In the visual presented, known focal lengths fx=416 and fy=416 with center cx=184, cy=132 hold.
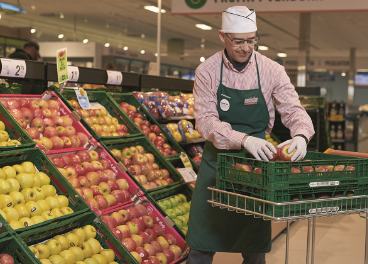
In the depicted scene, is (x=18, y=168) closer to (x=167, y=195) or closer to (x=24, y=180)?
(x=24, y=180)

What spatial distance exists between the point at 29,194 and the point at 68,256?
1.31ft

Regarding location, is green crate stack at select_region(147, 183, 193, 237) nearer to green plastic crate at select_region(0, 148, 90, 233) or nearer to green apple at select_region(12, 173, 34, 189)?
green plastic crate at select_region(0, 148, 90, 233)

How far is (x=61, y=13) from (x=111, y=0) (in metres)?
2.80

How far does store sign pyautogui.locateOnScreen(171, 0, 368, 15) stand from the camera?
5.59m

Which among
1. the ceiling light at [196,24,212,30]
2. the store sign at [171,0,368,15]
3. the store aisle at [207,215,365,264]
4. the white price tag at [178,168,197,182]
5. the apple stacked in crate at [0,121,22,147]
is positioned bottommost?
the store aisle at [207,215,365,264]

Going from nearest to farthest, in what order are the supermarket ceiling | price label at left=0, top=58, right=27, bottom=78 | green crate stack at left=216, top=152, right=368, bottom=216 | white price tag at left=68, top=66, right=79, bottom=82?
green crate stack at left=216, top=152, right=368, bottom=216
price label at left=0, top=58, right=27, bottom=78
white price tag at left=68, top=66, right=79, bottom=82
the supermarket ceiling

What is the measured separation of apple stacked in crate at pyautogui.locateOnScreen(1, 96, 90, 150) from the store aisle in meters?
1.37

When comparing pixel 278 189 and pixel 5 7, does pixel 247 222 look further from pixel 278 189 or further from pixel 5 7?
pixel 5 7

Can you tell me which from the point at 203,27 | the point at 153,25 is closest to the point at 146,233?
the point at 203,27

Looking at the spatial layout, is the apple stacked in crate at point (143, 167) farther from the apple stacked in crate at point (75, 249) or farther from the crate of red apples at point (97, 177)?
the apple stacked in crate at point (75, 249)

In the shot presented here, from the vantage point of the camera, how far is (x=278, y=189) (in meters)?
1.61

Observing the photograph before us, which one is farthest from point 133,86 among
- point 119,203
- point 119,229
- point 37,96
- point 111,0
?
point 111,0

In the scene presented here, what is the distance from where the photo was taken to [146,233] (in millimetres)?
2889

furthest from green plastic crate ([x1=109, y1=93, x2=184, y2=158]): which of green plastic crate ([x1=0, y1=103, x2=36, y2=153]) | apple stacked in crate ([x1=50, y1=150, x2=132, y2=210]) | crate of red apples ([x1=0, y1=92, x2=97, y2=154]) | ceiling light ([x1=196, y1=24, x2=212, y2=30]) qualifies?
ceiling light ([x1=196, y1=24, x2=212, y2=30])
